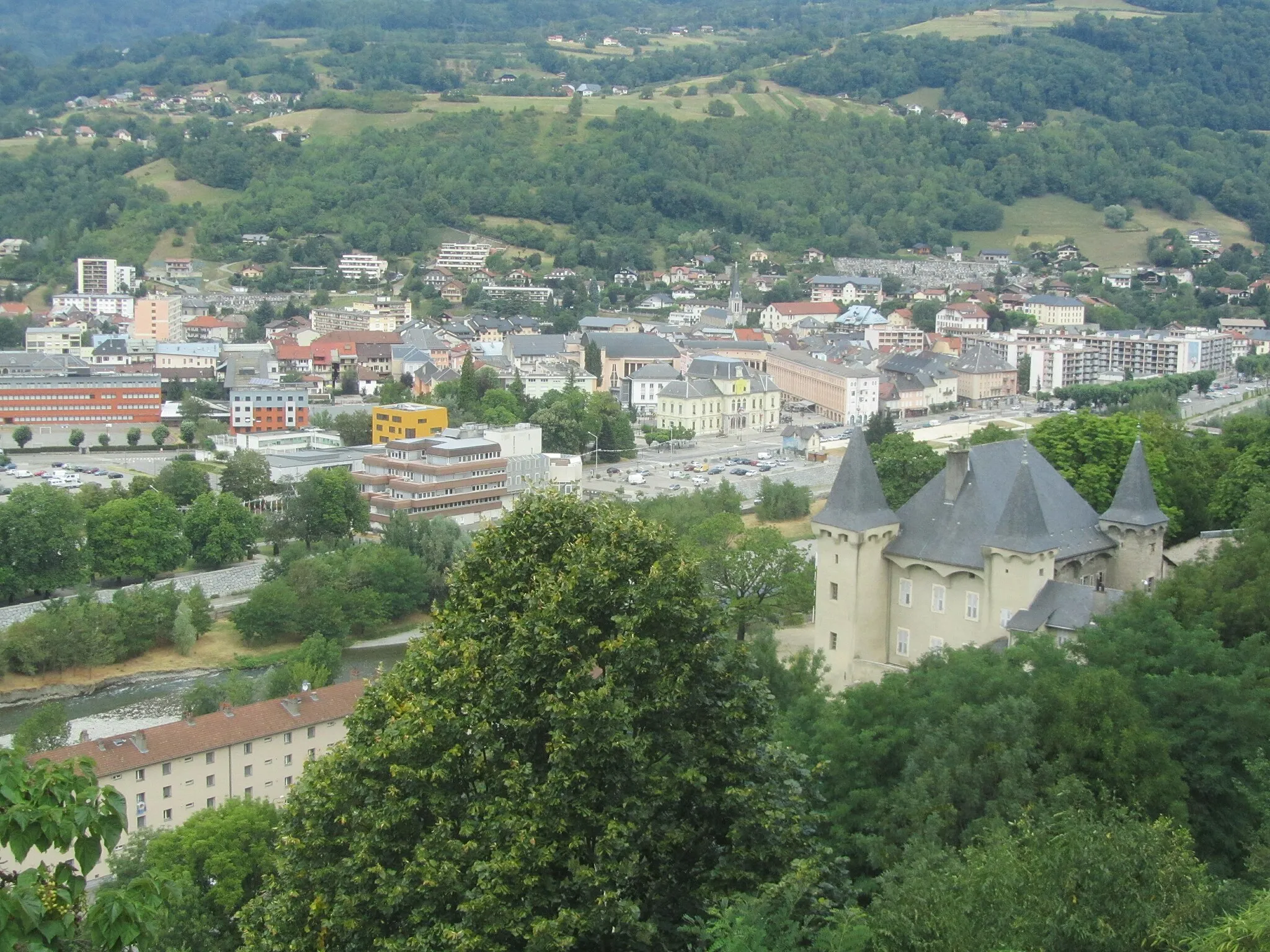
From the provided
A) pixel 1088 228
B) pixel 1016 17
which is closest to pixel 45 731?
pixel 1088 228

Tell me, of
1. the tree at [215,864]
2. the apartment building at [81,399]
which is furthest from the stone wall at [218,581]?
the apartment building at [81,399]

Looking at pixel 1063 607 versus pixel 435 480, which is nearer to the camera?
pixel 1063 607

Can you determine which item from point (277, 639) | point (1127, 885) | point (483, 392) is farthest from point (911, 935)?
point (483, 392)

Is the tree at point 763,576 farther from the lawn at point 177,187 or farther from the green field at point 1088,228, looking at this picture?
the lawn at point 177,187

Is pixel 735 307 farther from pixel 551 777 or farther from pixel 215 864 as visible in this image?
pixel 551 777

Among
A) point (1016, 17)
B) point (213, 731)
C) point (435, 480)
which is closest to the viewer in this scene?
point (213, 731)
